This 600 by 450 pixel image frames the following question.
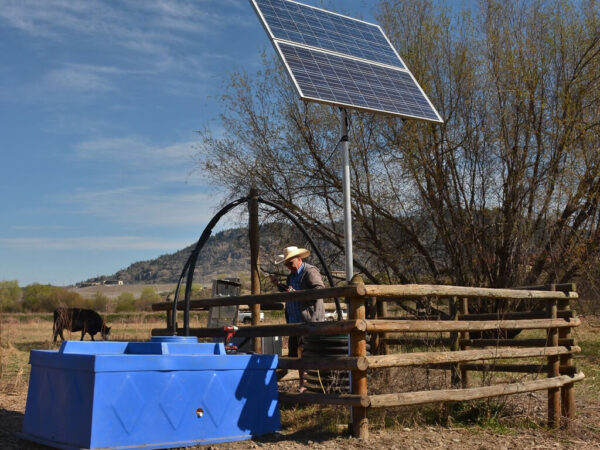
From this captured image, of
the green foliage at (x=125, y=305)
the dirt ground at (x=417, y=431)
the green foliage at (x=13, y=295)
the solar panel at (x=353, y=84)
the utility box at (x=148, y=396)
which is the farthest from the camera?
the green foliage at (x=125, y=305)

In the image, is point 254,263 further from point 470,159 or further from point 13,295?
point 13,295

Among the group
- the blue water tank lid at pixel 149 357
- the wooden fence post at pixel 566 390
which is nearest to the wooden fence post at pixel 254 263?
the blue water tank lid at pixel 149 357

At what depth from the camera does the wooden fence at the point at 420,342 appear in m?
6.52

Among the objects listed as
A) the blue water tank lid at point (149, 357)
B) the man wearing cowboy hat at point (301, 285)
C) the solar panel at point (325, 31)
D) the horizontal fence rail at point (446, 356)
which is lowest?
the horizontal fence rail at point (446, 356)

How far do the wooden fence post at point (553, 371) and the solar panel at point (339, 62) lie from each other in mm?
3368

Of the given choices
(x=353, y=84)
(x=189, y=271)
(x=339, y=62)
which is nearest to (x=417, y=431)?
(x=189, y=271)

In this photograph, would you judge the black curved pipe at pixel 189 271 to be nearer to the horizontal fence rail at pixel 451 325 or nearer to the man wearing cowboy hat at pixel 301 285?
the man wearing cowboy hat at pixel 301 285

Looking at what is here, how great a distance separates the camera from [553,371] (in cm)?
870

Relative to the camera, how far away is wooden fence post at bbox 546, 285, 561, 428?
8.32 meters

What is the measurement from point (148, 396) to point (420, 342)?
4794 mm

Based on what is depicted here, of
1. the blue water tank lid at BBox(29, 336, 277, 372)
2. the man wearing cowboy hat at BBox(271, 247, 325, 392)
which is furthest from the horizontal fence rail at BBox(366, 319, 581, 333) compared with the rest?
the man wearing cowboy hat at BBox(271, 247, 325, 392)

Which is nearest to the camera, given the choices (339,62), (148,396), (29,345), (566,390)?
(148,396)

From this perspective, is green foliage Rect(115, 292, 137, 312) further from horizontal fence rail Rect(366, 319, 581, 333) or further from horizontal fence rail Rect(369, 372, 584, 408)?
horizontal fence rail Rect(369, 372, 584, 408)

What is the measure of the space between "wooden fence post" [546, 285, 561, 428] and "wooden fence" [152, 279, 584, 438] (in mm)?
12
